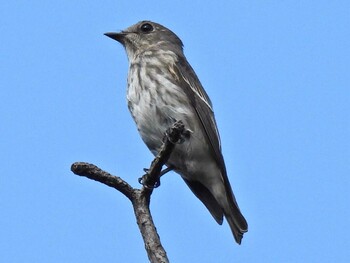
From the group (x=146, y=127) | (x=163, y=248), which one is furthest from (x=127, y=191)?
(x=146, y=127)

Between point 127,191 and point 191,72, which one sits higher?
point 191,72

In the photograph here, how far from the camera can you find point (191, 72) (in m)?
10.4

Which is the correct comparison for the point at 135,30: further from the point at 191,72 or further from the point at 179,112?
the point at 179,112

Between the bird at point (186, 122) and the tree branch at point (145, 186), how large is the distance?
261cm

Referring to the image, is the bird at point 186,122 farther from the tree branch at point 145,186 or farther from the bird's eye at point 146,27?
the tree branch at point 145,186

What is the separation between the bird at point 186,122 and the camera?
30.7 ft

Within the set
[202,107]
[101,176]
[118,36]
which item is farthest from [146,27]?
[101,176]

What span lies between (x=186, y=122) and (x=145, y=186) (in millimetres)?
3499

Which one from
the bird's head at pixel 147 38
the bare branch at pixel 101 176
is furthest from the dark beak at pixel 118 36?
the bare branch at pixel 101 176

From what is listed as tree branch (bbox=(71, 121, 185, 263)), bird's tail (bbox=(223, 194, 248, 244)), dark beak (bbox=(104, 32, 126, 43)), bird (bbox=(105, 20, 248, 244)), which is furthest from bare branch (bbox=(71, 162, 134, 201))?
dark beak (bbox=(104, 32, 126, 43))

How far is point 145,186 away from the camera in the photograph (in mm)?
6137

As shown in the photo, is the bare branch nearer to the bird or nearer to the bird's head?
the bird

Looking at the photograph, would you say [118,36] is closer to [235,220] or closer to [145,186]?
[235,220]

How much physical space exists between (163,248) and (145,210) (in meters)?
0.71
